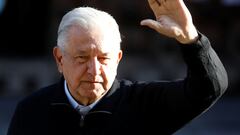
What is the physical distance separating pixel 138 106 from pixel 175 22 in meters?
0.43

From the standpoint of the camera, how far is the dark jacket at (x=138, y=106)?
3.00 metres

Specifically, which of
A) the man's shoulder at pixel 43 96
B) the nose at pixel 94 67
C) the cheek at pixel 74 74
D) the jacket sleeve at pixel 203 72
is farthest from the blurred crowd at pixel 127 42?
the jacket sleeve at pixel 203 72

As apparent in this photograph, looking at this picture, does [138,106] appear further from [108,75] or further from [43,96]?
[43,96]

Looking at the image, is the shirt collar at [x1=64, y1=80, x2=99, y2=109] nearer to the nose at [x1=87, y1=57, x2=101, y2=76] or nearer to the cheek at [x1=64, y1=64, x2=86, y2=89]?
the cheek at [x1=64, y1=64, x2=86, y2=89]

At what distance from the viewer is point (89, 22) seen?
10.5 ft

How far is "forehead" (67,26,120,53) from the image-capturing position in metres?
3.16

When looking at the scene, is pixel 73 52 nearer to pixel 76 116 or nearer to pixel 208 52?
pixel 76 116

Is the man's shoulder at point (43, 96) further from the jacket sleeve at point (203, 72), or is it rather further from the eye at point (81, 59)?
the jacket sleeve at point (203, 72)

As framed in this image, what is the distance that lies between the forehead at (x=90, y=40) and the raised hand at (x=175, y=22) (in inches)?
8.6

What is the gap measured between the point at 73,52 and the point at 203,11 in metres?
→ 8.27

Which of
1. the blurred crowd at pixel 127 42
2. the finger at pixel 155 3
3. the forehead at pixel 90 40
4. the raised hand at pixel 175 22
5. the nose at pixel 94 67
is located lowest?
the blurred crowd at pixel 127 42

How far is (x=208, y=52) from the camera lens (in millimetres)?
3004

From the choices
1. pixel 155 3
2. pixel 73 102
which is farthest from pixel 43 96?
pixel 155 3

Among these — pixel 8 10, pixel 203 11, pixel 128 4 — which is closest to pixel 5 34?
pixel 8 10
